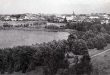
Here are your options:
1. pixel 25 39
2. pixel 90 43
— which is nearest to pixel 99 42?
pixel 90 43

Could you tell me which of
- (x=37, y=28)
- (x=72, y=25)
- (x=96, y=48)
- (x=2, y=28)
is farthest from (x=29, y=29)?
(x=96, y=48)

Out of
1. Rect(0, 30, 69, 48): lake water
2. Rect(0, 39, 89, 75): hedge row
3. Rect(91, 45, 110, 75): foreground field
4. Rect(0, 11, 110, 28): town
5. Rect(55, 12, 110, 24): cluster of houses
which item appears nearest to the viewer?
Rect(91, 45, 110, 75): foreground field

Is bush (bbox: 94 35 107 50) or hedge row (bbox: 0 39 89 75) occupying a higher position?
hedge row (bbox: 0 39 89 75)

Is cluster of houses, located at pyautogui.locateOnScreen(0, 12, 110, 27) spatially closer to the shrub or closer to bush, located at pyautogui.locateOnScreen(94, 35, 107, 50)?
bush, located at pyautogui.locateOnScreen(94, 35, 107, 50)

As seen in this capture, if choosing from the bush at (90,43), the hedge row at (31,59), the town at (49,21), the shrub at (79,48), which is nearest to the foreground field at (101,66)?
the shrub at (79,48)

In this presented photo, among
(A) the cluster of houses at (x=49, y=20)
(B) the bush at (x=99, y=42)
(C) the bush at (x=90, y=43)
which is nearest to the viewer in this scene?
(C) the bush at (x=90, y=43)

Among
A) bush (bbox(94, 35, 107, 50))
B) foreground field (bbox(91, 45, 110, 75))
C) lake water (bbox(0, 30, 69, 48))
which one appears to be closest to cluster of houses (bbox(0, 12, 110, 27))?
lake water (bbox(0, 30, 69, 48))

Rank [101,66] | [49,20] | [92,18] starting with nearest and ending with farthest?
1. [101,66]
2. [92,18]
3. [49,20]

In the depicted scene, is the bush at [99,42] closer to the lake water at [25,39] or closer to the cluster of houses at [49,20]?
the lake water at [25,39]

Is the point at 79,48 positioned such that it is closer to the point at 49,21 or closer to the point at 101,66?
the point at 101,66

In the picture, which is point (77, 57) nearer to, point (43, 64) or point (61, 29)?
point (43, 64)

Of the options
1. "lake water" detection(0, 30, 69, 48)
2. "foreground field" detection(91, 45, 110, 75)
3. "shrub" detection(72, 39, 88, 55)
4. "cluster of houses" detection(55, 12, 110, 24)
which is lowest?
"lake water" detection(0, 30, 69, 48)
